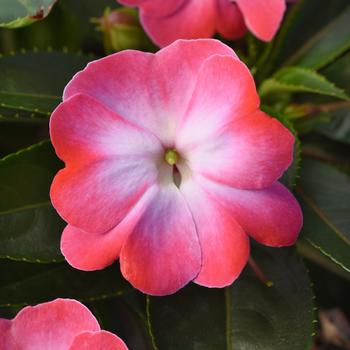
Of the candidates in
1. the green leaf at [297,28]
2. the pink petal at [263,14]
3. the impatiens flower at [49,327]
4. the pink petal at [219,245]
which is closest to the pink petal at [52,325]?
the impatiens flower at [49,327]

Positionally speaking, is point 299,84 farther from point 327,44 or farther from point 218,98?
point 218,98

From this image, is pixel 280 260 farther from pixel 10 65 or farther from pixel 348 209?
pixel 10 65

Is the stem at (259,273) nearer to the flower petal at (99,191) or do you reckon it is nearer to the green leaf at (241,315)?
the green leaf at (241,315)

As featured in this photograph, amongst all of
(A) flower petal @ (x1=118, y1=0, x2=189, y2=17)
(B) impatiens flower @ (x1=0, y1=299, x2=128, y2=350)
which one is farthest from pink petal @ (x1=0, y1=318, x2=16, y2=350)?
(A) flower petal @ (x1=118, y1=0, x2=189, y2=17)

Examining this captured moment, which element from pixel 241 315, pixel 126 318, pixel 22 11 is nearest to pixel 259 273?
pixel 241 315

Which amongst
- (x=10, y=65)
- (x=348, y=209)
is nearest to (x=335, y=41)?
(x=348, y=209)
